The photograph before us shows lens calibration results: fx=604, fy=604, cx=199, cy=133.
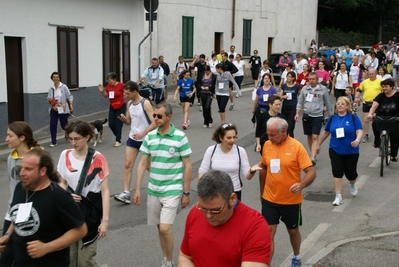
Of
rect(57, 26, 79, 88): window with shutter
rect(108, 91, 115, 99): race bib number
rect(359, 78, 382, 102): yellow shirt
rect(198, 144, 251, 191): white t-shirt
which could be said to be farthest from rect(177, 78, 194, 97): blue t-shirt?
rect(198, 144, 251, 191): white t-shirt

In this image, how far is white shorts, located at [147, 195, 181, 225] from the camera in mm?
6367

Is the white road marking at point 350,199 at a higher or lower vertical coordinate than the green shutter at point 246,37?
lower

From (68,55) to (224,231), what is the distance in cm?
1450

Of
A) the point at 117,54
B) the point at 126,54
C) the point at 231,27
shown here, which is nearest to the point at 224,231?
the point at 117,54

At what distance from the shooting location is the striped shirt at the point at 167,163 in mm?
6434

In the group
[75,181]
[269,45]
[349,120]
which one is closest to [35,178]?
[75,181]

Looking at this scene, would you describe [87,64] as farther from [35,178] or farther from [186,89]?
[35,178]

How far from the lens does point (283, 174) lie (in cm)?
640

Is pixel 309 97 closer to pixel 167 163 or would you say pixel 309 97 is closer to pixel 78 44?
pixel 167 163

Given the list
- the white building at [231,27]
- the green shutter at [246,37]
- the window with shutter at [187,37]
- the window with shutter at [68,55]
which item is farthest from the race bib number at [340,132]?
the green shutter at [246,37]

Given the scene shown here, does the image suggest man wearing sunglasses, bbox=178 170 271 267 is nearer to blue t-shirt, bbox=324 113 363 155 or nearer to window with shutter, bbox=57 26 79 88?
blue t-shirt, bbox=324 113 363 155

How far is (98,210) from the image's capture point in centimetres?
557

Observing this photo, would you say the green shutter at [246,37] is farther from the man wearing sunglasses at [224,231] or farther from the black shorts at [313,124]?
the man wearing sunglasses at [224,231]

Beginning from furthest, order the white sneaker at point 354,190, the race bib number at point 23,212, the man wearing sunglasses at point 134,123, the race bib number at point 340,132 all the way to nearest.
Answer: the white sneaker at point 354,190 < the race bib number at point 340,132 < the man wearing sunglasses at point 134,123 < the race bib number at point 23,212
